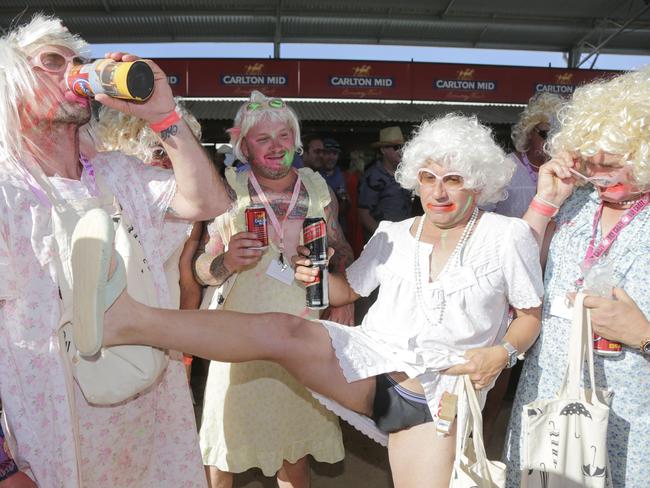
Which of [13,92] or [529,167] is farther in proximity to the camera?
[529,167]

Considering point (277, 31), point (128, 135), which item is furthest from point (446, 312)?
point (277, 31)

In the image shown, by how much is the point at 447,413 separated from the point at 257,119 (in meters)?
1.61

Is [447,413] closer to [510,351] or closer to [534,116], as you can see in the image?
[510,351]

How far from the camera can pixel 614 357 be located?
5.84ft

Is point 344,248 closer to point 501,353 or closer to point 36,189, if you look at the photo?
point 501,353

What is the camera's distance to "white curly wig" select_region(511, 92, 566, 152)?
3.66 metres

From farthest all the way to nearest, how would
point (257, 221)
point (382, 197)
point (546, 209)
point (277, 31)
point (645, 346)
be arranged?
point (277, 31) → point (382, 197) → point (257, 221) → point (546, 209) → point (645, 346)

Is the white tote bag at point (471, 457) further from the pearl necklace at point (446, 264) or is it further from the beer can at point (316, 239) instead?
the beer can at point (316, 239)

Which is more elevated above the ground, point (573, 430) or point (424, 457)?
point (573, 430)

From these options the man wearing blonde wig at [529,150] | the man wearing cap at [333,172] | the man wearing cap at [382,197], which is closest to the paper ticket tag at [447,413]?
the man wearing blonde wig at [529,150]

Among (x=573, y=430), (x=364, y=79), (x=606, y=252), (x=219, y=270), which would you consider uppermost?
(x=364, y=79)

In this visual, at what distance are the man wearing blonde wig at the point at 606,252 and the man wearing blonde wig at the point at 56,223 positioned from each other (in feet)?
4.06

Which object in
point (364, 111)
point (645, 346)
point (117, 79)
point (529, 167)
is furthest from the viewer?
point (364, 111)

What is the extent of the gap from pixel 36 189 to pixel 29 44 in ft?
1.50
